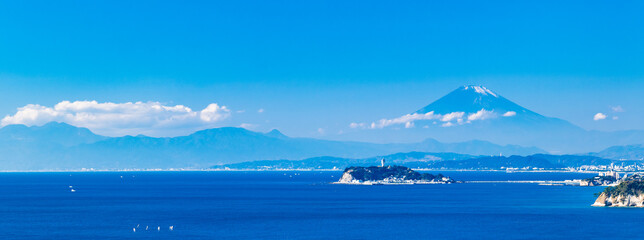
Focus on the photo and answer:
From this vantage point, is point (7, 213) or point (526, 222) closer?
point (526, 222)

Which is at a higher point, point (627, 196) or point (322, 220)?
point (627, 196)

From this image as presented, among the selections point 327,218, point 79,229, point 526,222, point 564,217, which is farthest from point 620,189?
point 79,229

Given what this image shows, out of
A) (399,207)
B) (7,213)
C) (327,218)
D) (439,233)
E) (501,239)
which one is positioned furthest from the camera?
(399,207)

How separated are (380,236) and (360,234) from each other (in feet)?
11.3

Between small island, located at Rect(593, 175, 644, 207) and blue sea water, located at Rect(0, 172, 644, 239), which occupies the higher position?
small island, located at Rect(593, 175, 644, 207)

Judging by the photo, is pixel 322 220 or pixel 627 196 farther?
pixel 627 196

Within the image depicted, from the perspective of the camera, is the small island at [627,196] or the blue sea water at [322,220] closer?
the blue sea water at [322,220]

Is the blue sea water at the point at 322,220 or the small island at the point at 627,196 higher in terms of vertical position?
the small island at the point at 627,196

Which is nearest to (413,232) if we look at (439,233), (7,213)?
(439,233)

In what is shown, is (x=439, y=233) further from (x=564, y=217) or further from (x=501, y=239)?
(x=564, y=217)

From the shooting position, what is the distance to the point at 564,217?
136 meters

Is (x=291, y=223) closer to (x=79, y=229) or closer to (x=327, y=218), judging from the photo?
(x=327, y=218)

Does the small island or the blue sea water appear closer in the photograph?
the blue sea water

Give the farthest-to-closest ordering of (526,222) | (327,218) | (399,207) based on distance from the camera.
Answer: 1. (399,207)
2. (327,218)
3. (526,222)
